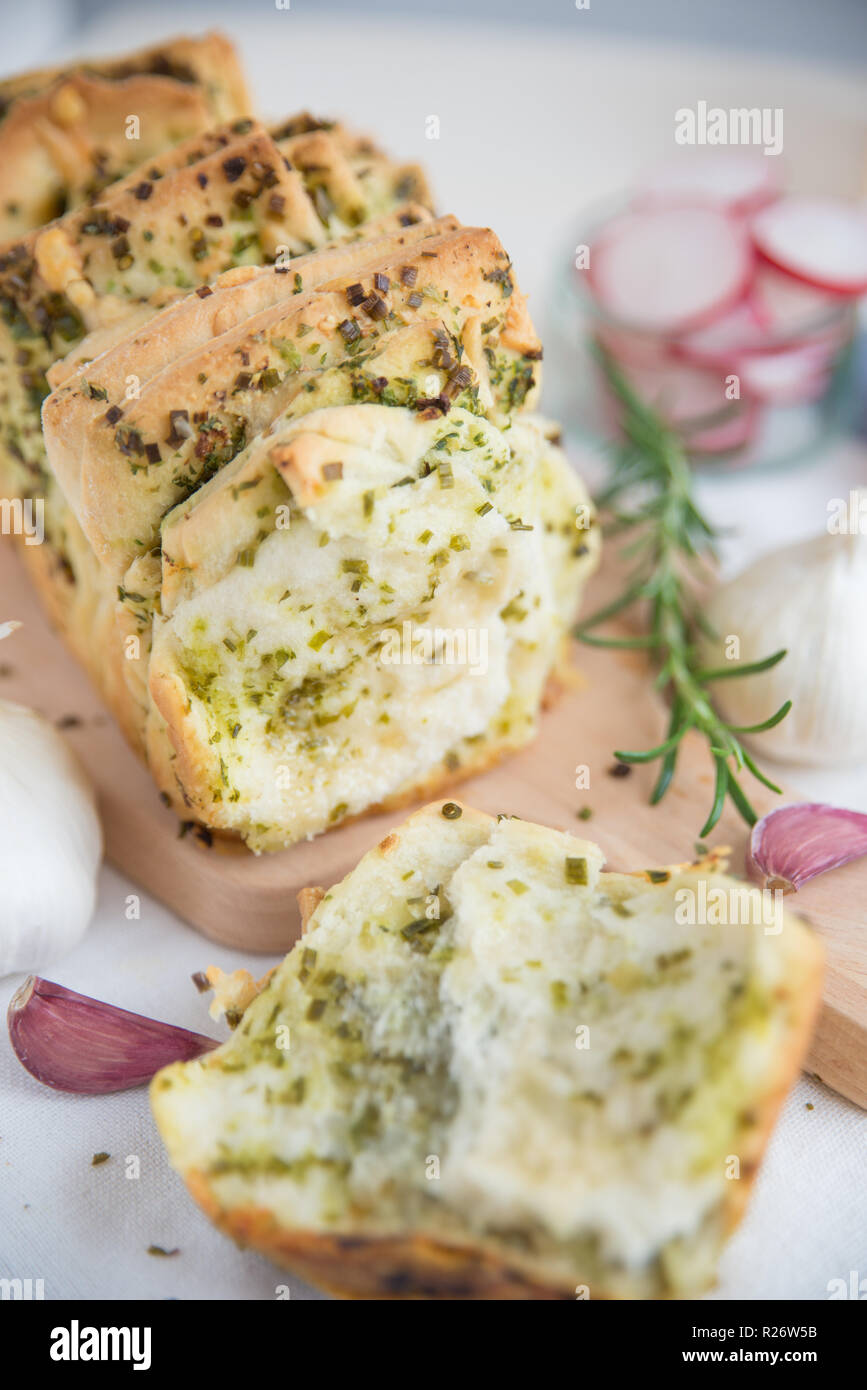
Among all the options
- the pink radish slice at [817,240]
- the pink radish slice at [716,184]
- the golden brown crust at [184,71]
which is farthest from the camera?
the pink radish slice at [716,184]

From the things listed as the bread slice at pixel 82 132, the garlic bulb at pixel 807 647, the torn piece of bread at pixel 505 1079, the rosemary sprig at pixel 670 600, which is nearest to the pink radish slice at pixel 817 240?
the rosemary sprig at pixel 670 600

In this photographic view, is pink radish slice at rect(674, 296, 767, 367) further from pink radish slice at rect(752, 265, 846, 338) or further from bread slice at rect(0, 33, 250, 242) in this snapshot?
bread slice at rect(0, 33, 250, 242)

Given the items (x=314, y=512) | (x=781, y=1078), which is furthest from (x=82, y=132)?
(x=781, y=1078)

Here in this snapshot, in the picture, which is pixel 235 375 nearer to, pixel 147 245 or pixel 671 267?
pixel 147 245

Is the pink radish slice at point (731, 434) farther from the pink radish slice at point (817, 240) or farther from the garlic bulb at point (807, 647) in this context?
the garlic bulb at point (807, 647)

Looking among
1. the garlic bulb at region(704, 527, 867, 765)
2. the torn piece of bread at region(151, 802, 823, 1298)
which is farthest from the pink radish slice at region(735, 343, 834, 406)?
the torn piece of bread at region(151, 802, 823, 1298)

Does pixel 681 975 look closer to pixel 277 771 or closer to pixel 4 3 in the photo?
pixel 277 771
